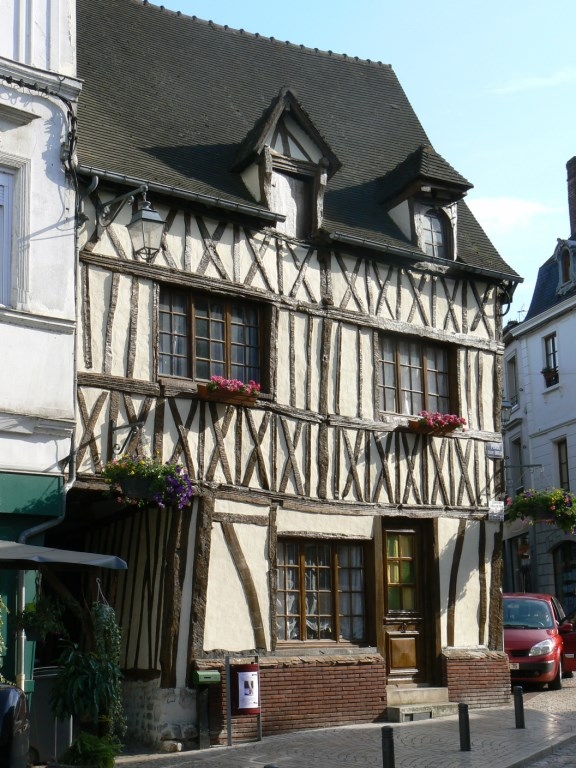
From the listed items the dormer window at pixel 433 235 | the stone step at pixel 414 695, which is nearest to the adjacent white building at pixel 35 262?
the stone step at pixel 414 695

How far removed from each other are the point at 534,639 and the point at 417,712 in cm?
333

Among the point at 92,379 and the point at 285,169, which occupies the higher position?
the point at 285,169

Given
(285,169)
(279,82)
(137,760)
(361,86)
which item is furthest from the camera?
(361,86)

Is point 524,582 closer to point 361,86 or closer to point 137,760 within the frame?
point 361,86

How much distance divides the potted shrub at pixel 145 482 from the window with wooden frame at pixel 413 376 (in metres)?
4.00

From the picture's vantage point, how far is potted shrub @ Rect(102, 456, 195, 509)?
12203 millimetres

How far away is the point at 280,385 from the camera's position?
565 inches

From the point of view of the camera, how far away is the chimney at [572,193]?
107 ft

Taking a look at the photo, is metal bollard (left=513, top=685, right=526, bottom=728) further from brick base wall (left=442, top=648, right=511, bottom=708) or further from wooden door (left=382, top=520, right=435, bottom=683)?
wooden door (left=382, top=520, right=435, bottom=683)

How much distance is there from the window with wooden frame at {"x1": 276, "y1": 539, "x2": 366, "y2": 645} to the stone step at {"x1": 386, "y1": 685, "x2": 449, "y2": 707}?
784 millimetres

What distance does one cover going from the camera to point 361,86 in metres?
19.1

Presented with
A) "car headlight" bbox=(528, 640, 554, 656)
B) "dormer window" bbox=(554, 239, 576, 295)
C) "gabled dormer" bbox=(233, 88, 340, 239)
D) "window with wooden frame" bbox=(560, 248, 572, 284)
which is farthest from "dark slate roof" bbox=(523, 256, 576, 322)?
"gabled dormer" bbox=(233, 88, 340, 239)

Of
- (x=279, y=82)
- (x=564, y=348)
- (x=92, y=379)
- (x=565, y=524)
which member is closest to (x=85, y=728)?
(x=92, y=379)

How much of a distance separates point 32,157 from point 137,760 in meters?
6.23
